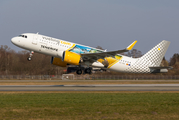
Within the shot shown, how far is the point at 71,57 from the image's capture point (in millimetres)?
31281

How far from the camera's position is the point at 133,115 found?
49.2ft

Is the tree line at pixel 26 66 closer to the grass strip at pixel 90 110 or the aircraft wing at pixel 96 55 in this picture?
the aircraft wing at pixel 96 55

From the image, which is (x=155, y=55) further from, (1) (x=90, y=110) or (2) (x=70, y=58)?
(1) (x=90, y=110)

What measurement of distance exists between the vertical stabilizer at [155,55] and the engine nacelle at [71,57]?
1110 centimetres

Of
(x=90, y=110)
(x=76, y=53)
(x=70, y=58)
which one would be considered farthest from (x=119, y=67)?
(x=90, y=110)

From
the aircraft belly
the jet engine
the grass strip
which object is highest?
the jet engine

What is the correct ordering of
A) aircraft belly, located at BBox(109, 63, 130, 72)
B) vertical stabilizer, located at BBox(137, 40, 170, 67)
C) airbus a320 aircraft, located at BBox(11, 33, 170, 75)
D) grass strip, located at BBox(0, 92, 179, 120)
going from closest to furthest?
grass strip, located at BBox(0, 92, 179, 120), airbus a320 aircraft, located at BBox(11, 33, 170, 75), aircraft belly, located at BBox(109, 63, 130, 72), vertical stabilizer, located at BBox(137, 40, 170, 67)

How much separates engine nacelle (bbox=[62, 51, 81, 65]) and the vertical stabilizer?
11.1 m

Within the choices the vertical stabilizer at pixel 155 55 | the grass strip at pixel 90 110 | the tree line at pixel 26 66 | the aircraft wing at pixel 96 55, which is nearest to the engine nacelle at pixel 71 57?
the aircraft wing at pixel 96 55

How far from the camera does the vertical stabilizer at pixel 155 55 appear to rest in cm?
3910

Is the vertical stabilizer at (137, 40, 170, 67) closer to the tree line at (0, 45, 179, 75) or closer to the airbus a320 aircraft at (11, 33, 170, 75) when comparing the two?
the airbus a320 aircraft at (11, 33, 170, 75)

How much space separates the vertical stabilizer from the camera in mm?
39103

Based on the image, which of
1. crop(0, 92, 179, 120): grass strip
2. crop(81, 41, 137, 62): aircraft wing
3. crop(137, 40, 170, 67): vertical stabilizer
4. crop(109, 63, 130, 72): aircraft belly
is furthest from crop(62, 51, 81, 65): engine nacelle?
crop(0, 92, 179, 120): grass strip

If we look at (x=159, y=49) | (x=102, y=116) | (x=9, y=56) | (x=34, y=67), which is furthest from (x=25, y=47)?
(x=9, y=56)
